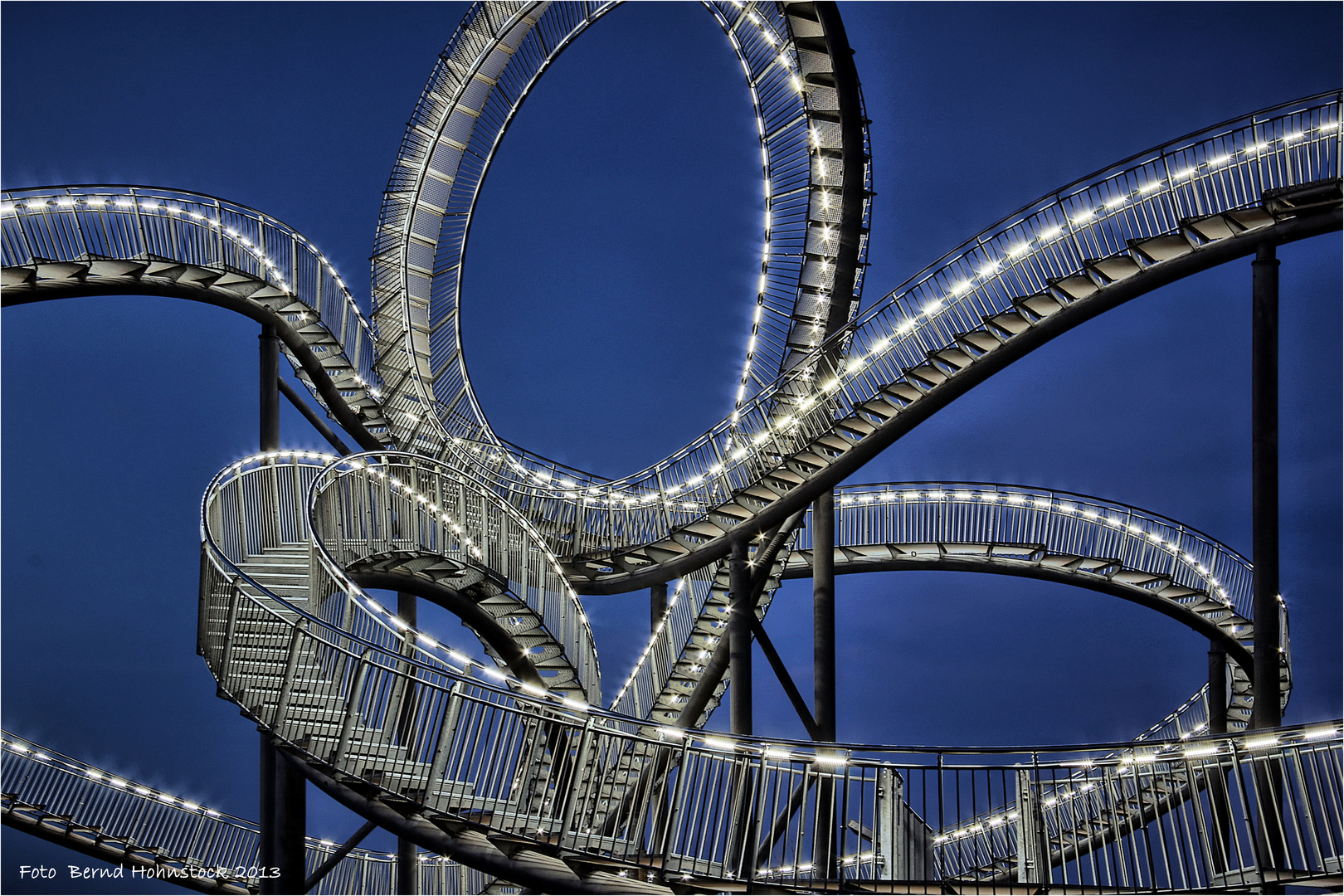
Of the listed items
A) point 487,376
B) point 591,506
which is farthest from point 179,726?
point 591,506

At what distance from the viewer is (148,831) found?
715 inches

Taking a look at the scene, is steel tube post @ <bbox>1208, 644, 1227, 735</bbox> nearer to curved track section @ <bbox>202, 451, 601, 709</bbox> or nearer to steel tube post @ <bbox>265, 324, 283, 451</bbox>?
curved track section @ <bbox>202, 451, 601, 709</bbox>

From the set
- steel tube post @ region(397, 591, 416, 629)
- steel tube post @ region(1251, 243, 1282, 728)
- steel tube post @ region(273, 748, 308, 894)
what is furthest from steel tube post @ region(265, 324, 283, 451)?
steel tube post @ region(1251, 243, 1282, 728)

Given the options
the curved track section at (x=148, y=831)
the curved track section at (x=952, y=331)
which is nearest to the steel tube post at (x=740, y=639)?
the curved track section at (x=952, y=331)

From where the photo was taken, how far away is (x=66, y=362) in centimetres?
2792

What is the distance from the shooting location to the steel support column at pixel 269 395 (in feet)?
53.7

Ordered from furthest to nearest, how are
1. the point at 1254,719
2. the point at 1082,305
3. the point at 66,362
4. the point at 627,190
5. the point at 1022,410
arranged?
the point at 627,190 < the point at 1022,410 < the point at 66,362 < the point at 1082,305 < the point at 1254,719

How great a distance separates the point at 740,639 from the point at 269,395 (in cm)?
716

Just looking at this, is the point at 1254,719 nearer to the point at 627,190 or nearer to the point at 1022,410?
the point at 1022,410

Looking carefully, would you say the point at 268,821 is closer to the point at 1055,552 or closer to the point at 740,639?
the point at 740,639

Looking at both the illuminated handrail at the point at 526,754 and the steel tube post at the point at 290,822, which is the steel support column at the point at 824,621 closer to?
the illuminated handrail at the point at 526,754

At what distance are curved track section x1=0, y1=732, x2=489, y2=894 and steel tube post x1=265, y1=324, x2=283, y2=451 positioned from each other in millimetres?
5681

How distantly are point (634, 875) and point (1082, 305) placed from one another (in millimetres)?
7721

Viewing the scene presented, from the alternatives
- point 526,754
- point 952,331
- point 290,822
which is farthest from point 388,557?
point 952,331
